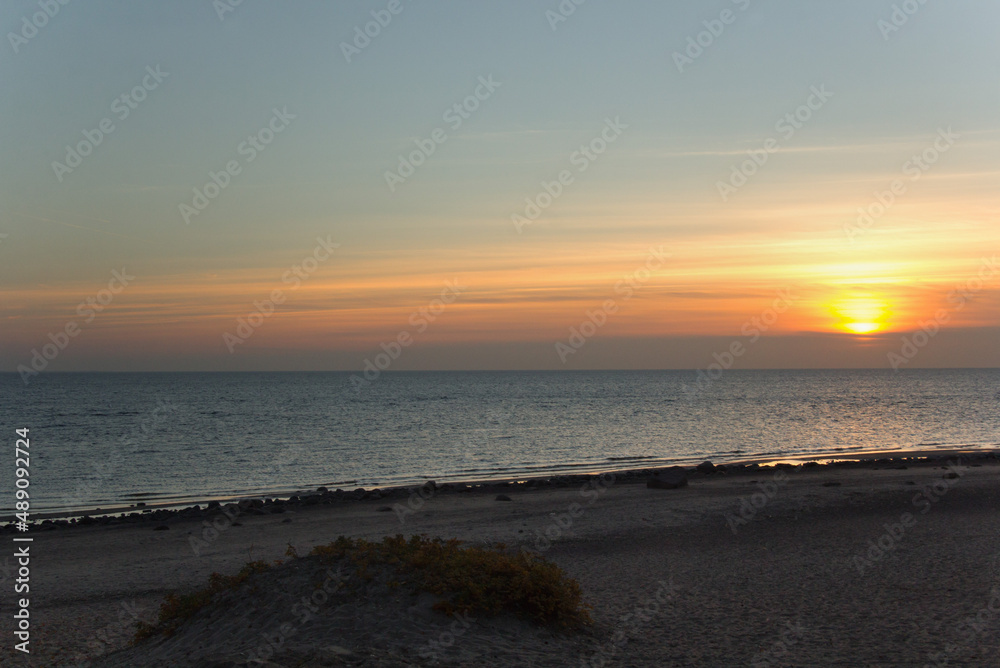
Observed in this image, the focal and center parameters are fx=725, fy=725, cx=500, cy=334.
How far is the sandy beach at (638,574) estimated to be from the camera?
888 cm

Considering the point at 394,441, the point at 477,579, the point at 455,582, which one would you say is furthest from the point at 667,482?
the point at 394,441

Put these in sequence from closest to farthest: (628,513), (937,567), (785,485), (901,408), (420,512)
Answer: (937,567)
(628,513)
(420,512)
(785,485)
(901,408)

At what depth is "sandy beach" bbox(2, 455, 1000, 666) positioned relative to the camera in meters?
8.88

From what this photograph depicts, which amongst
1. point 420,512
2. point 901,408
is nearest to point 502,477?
point 420,512

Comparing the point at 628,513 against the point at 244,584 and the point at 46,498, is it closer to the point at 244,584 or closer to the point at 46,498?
the point at 244,584

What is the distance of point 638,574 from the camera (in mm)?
14266

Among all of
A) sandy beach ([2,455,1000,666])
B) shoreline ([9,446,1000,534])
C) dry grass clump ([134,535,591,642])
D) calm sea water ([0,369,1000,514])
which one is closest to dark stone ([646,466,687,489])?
sandy beach ([2,455,1000,666])

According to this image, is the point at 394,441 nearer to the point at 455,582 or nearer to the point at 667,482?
the point at 667,482

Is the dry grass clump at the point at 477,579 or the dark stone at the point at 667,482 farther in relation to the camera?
the dark stone at the point at 667,482

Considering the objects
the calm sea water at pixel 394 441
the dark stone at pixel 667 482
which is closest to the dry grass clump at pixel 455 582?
the dark stone at pixel 667 482

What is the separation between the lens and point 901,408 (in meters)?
93.8

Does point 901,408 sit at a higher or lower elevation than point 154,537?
higher

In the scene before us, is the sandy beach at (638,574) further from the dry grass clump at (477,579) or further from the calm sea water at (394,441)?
the calm sea water at (394,441)

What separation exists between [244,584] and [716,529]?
13.0 m
